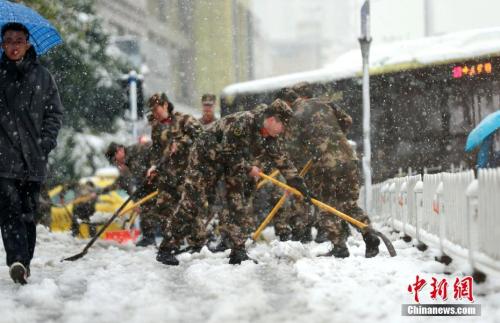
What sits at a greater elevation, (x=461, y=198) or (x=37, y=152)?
(x=37, y=152)

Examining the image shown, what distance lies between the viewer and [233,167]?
7.63m

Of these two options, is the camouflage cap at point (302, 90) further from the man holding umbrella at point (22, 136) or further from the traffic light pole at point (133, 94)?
the traffic light pole at point (133, 94)

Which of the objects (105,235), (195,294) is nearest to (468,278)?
(195,294)

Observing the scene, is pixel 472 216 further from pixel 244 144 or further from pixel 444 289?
pixel 244 144

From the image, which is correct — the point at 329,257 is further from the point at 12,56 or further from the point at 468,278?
the point at 12,56

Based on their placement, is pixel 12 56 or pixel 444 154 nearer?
pixel 12 56

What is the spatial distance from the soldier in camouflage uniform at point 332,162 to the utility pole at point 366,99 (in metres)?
5.80

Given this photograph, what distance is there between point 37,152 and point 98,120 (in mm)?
18098

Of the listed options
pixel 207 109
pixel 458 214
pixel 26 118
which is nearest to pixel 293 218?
pixel 207 109

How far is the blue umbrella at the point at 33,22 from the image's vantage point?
268 inches

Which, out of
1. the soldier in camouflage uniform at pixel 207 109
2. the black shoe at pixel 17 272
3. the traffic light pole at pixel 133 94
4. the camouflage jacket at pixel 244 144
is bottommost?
the black shoe at pixel 17 272

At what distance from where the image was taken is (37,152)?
6.24m

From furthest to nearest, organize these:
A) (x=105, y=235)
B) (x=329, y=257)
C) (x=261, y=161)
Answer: (x=105, y=235) → (x=261, y=161) → (x=329, y=257)

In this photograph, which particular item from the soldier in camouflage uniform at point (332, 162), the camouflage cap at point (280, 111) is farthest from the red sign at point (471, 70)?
the camouflage cap at point (280, 111)
